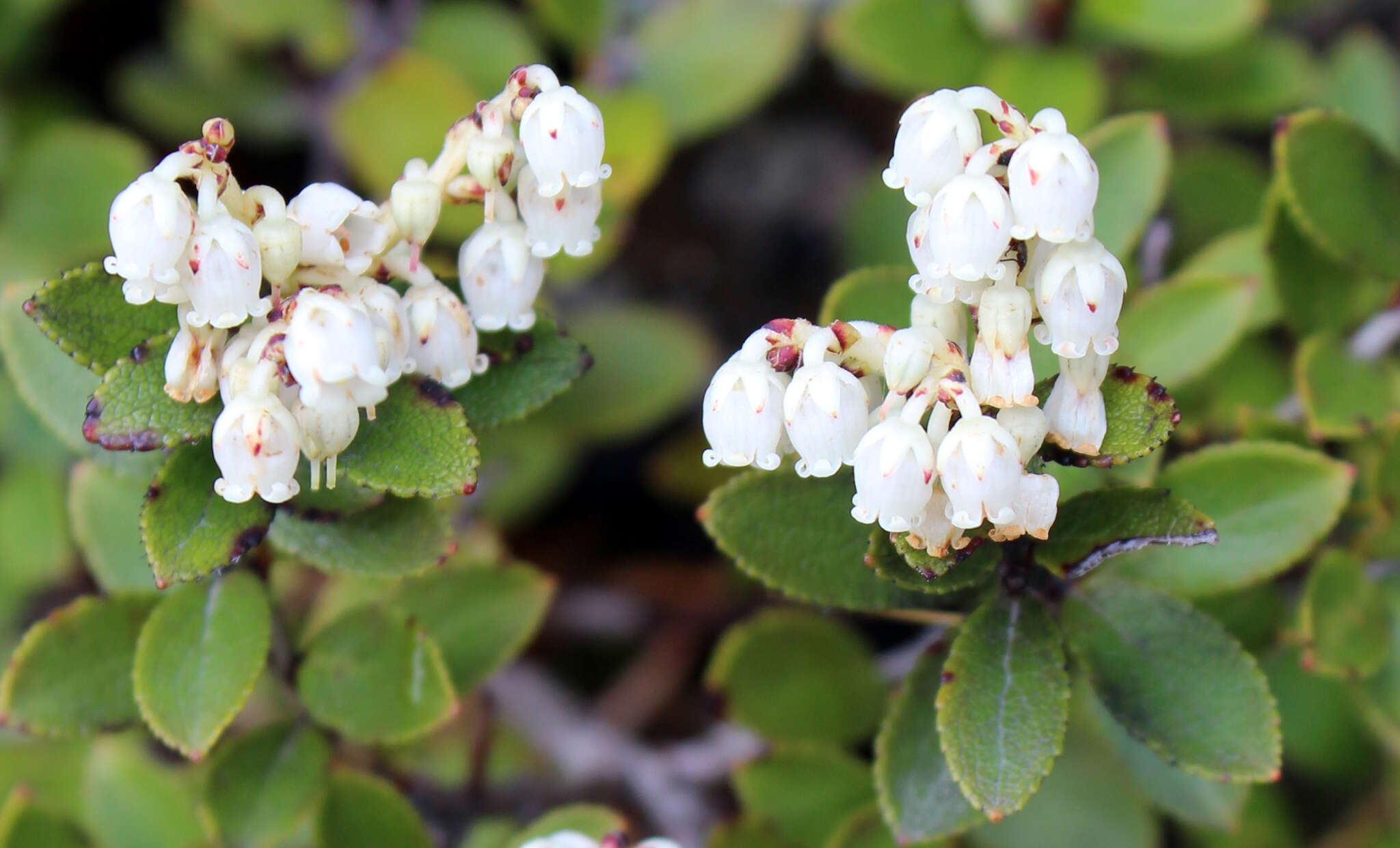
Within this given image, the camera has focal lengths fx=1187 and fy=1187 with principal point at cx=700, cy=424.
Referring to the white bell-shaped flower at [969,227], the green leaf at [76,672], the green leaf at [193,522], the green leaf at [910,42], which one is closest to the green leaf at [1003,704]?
the white bell-shaped flower at [969,227]

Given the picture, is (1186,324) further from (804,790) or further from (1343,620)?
(804,790)

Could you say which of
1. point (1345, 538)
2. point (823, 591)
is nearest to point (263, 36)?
point (823, 591)

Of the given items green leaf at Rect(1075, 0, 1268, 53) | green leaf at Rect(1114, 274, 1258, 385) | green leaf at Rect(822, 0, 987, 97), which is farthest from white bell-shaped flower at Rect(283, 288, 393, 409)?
green leaf at Rect(1075, 0, 1268, 53)

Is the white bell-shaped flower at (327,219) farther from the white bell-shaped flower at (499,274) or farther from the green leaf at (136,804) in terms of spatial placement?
the green leaf at (136,804)

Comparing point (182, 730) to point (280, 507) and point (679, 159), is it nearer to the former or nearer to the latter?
point (280, 507)

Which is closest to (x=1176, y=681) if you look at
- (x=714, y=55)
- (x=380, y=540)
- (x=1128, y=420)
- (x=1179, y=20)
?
(x=1128, y=420)

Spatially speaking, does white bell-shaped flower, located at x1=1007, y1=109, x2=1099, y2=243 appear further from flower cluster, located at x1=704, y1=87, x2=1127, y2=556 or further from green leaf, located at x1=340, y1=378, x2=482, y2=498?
green leaf, located at x1=340, y1=378, x2=482, y2=498
